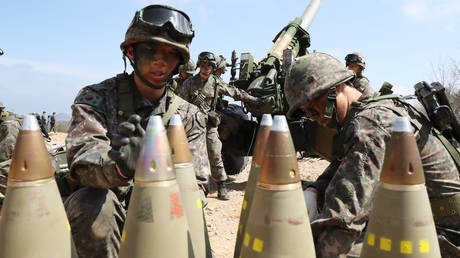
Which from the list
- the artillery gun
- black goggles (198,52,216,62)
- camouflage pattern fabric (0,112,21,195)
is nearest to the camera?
camouflage pattern fabric (0,112,21,195)

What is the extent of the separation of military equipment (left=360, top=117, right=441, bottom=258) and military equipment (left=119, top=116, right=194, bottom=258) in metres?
0.89

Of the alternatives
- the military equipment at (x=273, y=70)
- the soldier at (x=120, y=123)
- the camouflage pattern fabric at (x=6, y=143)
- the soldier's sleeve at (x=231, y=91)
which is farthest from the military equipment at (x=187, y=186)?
the military equipment at (x=273, y=70)

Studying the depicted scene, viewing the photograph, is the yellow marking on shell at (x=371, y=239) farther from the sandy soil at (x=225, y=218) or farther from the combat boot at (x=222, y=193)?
the combat boot at (x=222, y=193)

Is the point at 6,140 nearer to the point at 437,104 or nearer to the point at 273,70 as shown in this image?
the point at 437,104

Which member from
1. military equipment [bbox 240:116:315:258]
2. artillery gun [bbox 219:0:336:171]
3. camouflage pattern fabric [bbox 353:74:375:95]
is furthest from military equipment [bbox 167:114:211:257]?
camouflage pattern fabric [bbox 353:74:375:95]

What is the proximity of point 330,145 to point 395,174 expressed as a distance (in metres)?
1.37

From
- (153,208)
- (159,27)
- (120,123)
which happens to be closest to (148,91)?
(159,27)

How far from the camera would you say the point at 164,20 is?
264 cm

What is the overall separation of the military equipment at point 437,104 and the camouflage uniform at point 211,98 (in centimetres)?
441

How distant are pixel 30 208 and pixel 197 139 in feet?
5.06

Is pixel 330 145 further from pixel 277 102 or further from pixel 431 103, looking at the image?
pixel 277 102

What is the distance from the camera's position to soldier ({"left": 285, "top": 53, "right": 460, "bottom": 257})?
2.18 m

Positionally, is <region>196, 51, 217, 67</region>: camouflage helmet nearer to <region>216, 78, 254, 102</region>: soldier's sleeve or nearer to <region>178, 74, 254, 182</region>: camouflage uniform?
<region>178, 74, 254, 182</region>: camouflage uniform

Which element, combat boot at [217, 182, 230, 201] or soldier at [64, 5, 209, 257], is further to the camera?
combat boot at [217, 182, 230, 201]
